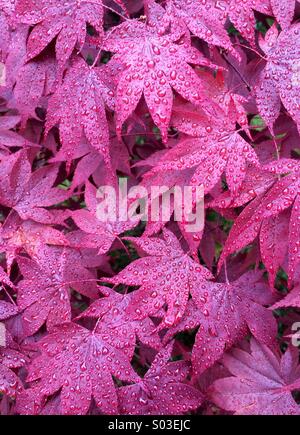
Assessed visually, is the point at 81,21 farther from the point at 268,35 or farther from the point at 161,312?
the point at 161,312

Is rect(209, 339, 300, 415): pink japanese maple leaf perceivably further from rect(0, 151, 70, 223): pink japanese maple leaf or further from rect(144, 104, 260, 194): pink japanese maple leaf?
rect(0, 151, 70, 223): pink japanese maple leaf

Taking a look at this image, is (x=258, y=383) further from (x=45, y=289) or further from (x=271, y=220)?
(x=45, y=289)

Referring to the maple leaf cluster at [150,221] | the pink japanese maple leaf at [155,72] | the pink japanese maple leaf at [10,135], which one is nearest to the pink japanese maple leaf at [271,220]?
the maple leaf cluster at [150,221]

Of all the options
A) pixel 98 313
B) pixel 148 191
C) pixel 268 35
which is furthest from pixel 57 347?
pixel 268 35

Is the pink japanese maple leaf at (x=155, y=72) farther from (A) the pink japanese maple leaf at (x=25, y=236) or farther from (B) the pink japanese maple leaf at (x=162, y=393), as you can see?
(B) the pink japanese maple leaf at (x=162, y=393)

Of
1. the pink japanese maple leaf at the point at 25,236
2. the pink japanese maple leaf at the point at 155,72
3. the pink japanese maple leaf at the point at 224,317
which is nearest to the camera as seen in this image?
the pink japanese maple leaf at the point at 155,72

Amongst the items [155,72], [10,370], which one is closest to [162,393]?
[10,370]
